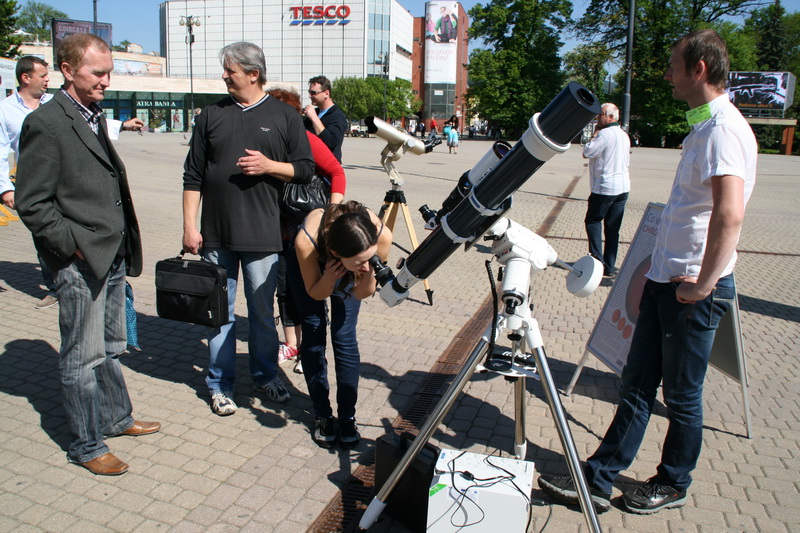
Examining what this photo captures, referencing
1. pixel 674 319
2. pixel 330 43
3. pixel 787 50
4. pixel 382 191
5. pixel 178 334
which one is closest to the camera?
pixel 674 319

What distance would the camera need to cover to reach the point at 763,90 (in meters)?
45.8

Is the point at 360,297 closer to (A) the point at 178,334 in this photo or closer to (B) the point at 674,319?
(B) the point at 674,319

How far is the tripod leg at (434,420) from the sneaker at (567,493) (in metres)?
0.83

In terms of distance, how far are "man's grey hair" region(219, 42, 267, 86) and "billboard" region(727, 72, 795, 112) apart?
4967cm

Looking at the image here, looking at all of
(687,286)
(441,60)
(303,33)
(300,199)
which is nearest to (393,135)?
(300,199)

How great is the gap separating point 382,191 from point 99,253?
12.0 metres

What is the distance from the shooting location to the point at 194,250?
357cm

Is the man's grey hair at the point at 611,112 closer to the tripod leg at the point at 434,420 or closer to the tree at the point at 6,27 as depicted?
the tripod leg at the point at 434,420

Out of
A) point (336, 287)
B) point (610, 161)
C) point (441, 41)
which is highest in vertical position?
point (441, 41)

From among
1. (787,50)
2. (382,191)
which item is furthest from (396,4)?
(382,191)

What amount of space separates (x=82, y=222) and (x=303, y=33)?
8876cm

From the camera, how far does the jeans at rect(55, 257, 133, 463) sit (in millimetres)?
2986

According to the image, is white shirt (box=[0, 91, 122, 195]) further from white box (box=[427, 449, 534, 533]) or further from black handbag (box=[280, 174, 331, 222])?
white box (box=[427, 449, 534, 533])

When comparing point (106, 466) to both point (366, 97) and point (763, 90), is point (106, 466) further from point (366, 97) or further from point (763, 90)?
point (366, 97)
